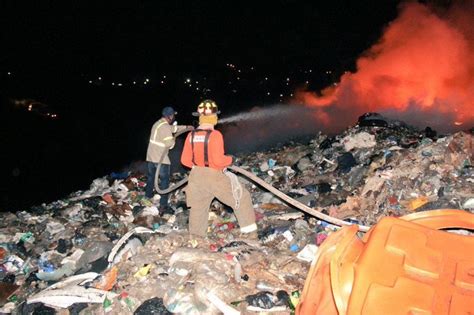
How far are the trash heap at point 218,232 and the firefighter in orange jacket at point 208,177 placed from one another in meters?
0.40

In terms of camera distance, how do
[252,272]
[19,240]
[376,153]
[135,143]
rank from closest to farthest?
1. [252,272]
2. [19,240]
3. [376,153]
4. [135,143]

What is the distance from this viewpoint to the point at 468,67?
616 inches

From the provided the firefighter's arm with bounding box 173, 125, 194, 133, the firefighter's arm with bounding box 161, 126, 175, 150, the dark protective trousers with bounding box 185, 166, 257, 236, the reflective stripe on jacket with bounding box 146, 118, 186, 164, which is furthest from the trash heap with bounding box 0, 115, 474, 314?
the firefighter's arm with bounding box 173, 125, 194, 133

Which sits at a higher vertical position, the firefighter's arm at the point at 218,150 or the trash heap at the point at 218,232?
the firefighter's arm at the point at 218,150

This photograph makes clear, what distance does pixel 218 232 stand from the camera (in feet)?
19.4

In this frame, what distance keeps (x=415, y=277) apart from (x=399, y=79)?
703 inches

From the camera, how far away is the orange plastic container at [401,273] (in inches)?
67.6

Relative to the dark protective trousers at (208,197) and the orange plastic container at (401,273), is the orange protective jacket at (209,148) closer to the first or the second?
the dark protective trousers at (208,197)

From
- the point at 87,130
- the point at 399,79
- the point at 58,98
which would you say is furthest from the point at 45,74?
the point at 399,79

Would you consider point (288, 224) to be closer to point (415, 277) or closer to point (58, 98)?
point (415, 277)

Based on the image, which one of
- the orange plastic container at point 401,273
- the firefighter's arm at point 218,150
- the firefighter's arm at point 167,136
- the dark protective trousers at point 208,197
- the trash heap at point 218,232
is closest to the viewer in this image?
the orange plastic container at point 401,273

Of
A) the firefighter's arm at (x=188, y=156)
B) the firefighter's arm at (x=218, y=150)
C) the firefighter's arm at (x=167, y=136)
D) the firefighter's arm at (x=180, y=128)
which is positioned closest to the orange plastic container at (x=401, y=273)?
the firefighter's arm at (x=218, y=150)

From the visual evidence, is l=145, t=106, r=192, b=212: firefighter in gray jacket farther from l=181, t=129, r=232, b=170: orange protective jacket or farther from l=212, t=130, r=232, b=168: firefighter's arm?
l=212, t=130, r=232, b=168: firefighter's arm

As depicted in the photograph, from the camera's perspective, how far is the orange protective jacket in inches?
185
